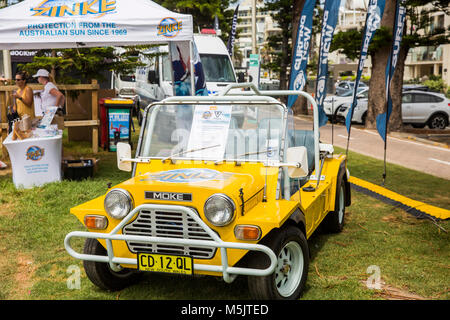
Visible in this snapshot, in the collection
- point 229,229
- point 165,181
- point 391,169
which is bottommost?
point 391,169

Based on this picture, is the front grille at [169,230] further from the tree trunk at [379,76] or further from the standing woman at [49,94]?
the tree trunk at [379,76]

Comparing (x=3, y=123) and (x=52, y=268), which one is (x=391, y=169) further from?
(x=3, y=123)

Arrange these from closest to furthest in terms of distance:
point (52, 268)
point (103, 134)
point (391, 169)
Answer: point (52, 268)
point (391, 169)
point (103, 134)

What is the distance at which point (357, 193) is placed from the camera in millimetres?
8266

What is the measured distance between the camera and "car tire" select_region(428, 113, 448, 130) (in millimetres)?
19625

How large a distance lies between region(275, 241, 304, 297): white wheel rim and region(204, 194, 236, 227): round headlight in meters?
0.58

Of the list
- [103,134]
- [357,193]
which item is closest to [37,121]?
[103,134]

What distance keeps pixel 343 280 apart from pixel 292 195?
2.98ft

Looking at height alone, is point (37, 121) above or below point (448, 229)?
above

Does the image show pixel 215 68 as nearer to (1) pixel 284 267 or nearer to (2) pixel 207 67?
(2) pixel 207 67

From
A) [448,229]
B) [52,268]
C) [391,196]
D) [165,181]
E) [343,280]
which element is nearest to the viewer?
[165,181]

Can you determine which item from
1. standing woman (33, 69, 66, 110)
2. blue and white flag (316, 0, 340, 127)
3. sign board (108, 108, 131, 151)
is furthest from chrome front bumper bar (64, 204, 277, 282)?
sign board (108, 108, 131, 151)

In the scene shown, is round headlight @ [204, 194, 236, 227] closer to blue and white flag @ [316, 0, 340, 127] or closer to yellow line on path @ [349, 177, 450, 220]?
yellow line on path @ [349, 177, 450, 220]

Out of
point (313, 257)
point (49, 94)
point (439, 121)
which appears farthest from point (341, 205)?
point (439, 121)
